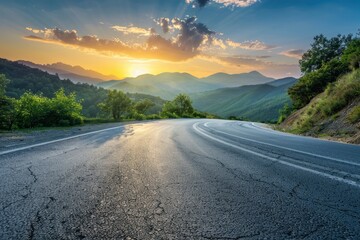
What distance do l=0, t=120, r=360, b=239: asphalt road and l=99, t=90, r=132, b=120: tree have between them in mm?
30712

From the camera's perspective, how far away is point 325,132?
12.5 m

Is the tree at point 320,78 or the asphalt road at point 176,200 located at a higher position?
the tree at point 320,78

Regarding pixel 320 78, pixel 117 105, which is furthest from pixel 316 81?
pixel 117 105

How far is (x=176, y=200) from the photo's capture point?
2580 millimetres

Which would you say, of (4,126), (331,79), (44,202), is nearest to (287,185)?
(44,202)

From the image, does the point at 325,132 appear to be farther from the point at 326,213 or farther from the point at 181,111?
the point at 181,111

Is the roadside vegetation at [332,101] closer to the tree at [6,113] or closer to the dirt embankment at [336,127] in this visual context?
the dirt embankment at [336,127]

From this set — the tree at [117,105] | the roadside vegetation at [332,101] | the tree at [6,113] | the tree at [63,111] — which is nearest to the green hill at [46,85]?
the tree at [117,105]

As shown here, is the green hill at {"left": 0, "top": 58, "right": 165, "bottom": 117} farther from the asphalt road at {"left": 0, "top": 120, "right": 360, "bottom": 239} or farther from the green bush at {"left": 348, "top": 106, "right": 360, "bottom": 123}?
the asphalt road at {"left": 0, "top": 120, "right": 360, "bottom": 239}

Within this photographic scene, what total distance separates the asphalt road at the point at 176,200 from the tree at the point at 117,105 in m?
30.7

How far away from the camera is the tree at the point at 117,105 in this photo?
1363 inches

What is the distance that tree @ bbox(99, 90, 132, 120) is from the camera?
34625mm

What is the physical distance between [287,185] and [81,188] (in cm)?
253

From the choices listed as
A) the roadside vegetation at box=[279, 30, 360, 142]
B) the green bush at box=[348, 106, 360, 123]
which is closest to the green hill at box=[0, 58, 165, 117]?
the roadside vegetation at box=[279, 30, 360, 142]
